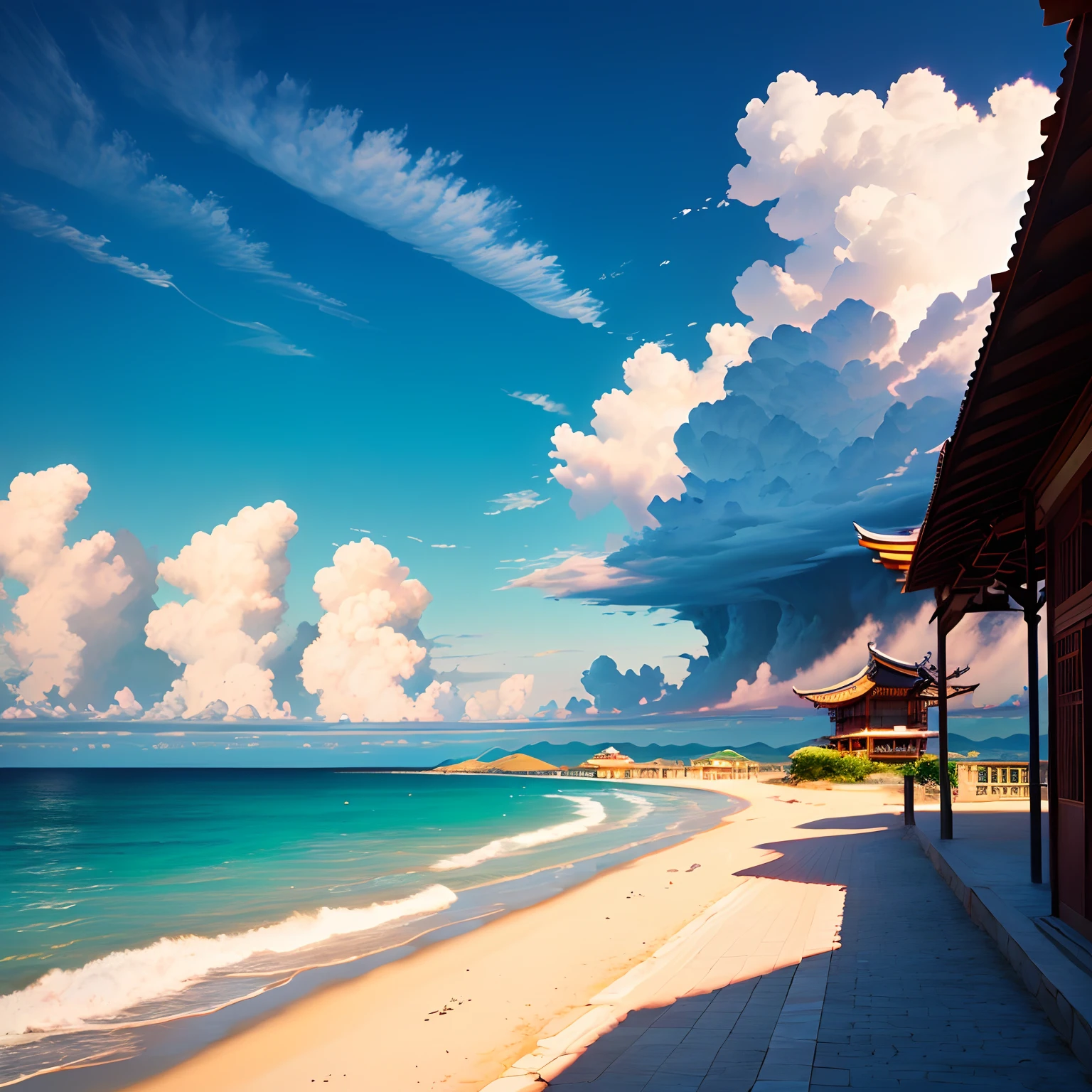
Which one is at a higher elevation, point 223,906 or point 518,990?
point 518,990

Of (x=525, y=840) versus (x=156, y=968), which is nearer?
(x=156, y=968)

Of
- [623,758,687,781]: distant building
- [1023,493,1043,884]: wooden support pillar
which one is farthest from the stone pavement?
[623,758,687,781]: distant building

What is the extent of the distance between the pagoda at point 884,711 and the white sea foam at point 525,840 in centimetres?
1386

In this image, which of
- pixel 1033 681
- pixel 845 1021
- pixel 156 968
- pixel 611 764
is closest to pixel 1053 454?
pixel 1033 681

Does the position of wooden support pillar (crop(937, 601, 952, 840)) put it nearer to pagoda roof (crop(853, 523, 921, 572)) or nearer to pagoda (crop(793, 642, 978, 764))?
pagoda roof (crop(853, 523, 921, 572))

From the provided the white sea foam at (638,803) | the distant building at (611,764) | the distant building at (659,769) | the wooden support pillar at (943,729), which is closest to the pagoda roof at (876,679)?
the white sea foam at (638,803)

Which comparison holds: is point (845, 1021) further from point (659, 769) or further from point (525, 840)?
point (659, 769)

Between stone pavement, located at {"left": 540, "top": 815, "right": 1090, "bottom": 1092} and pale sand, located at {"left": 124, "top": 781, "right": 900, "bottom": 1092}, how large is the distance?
0.37ft

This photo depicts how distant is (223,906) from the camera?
16.3 metres

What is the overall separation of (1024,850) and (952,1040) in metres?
8.29

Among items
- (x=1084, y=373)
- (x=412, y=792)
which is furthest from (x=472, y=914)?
(x=412, y=792)

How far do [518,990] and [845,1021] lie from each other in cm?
406

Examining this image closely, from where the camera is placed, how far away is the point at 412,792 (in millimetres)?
85688

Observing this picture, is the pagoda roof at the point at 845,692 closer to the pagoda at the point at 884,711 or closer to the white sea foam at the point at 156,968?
the pagoda at the point at 884,711
